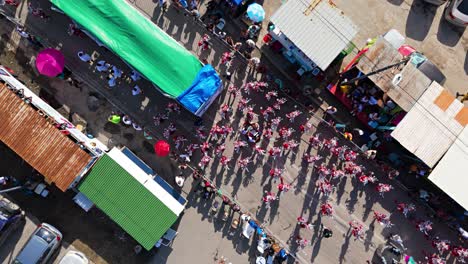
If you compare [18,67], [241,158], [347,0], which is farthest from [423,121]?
[18,67]

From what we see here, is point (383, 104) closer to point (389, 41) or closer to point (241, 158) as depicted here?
point (389, 41)

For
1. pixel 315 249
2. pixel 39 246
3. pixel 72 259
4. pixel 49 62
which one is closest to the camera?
pixel 49 62

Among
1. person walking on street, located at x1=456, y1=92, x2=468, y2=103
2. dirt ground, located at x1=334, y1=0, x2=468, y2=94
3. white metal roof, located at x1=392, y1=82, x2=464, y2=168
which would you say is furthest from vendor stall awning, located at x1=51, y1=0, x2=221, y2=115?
person walking on street, located at x1=456, y1=92, x2=468, y2=103

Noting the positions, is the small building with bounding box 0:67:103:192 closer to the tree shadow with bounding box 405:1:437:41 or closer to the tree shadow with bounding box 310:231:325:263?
the tree shadow with bounding box 310:231:325:263

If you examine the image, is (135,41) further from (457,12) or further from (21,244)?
(457,12)

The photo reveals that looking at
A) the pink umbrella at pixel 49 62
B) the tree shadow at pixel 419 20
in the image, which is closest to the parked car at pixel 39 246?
the pink umbrella at pixel 49 62

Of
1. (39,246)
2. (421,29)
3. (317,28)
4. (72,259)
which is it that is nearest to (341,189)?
(317,28)
